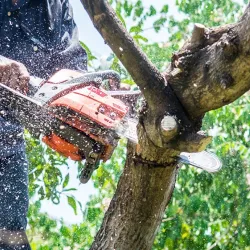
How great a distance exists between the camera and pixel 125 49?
1.43 meters

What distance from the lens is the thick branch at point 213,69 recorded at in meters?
1.33

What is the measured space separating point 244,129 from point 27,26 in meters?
1.84

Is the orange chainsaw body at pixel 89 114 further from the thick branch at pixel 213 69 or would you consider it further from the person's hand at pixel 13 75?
the thick branch at pixel 213 69

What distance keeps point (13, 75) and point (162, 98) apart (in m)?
0.74

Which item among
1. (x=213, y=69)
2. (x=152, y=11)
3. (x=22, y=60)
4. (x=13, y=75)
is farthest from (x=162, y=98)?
(x=152, y=11)

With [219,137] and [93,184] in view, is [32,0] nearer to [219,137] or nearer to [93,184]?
[219,137]

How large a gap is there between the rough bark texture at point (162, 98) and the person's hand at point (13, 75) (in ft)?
1.70

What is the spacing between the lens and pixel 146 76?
1486 mm

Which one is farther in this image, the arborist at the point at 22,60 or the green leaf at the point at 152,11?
the green leaf at the point at 152,11

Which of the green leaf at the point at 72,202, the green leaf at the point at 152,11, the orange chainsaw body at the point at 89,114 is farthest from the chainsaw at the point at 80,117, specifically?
the green leaf at the point at 152,11

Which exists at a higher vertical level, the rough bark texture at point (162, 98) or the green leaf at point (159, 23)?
the green leaf at point (159, 23)

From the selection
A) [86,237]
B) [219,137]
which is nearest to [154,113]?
[219,137]

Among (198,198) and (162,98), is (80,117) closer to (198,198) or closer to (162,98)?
(162,98)

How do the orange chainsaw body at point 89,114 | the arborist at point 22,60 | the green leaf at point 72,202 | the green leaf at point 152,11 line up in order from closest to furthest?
the orange chainsaw body at point 89,114
the arborist at point 22,60
the green leaf at point 72,202
the green leaf at point 152,11
